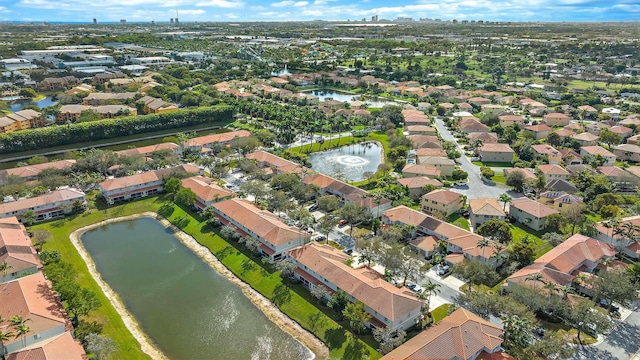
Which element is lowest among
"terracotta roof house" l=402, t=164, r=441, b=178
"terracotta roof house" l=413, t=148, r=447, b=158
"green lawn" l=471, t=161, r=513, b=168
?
"green lawn" l=471, t=161, r=513, b=168

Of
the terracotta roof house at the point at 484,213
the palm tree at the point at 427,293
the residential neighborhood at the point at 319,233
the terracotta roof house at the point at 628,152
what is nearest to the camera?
the residential neighborhood at the point at 319,233

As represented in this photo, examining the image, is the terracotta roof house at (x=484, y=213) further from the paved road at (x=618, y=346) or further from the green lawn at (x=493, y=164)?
the green lawn at (x=493, y=164)

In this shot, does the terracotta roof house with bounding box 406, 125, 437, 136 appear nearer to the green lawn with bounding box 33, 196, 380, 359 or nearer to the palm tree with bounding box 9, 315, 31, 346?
the green lawn with bounding box 33, 196, 380, 359

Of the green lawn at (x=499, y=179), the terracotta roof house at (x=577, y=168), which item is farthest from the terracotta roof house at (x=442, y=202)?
the terracotta roof house at (x=577, y=168)

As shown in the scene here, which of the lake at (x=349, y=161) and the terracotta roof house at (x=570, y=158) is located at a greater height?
the terracotta roof house at (x=570, y=158)

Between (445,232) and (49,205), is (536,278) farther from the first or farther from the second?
(49,205)

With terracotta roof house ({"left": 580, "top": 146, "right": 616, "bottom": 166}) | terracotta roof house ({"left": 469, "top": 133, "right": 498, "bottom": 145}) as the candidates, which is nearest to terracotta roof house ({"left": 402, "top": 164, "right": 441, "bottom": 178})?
terracotta roof house ({"left": 469, "top": 133, "right": 498, "bottom": 145})

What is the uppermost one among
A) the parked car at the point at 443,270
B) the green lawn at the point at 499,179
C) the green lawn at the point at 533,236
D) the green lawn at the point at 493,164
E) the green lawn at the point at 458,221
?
the green lawn at the point at 493,164

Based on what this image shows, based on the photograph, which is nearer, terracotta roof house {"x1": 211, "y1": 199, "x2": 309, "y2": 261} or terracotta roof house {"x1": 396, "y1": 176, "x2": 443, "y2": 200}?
terracotta roof house {"x1": 211, "y1": 199, "x2": 309, "y2": 261}
